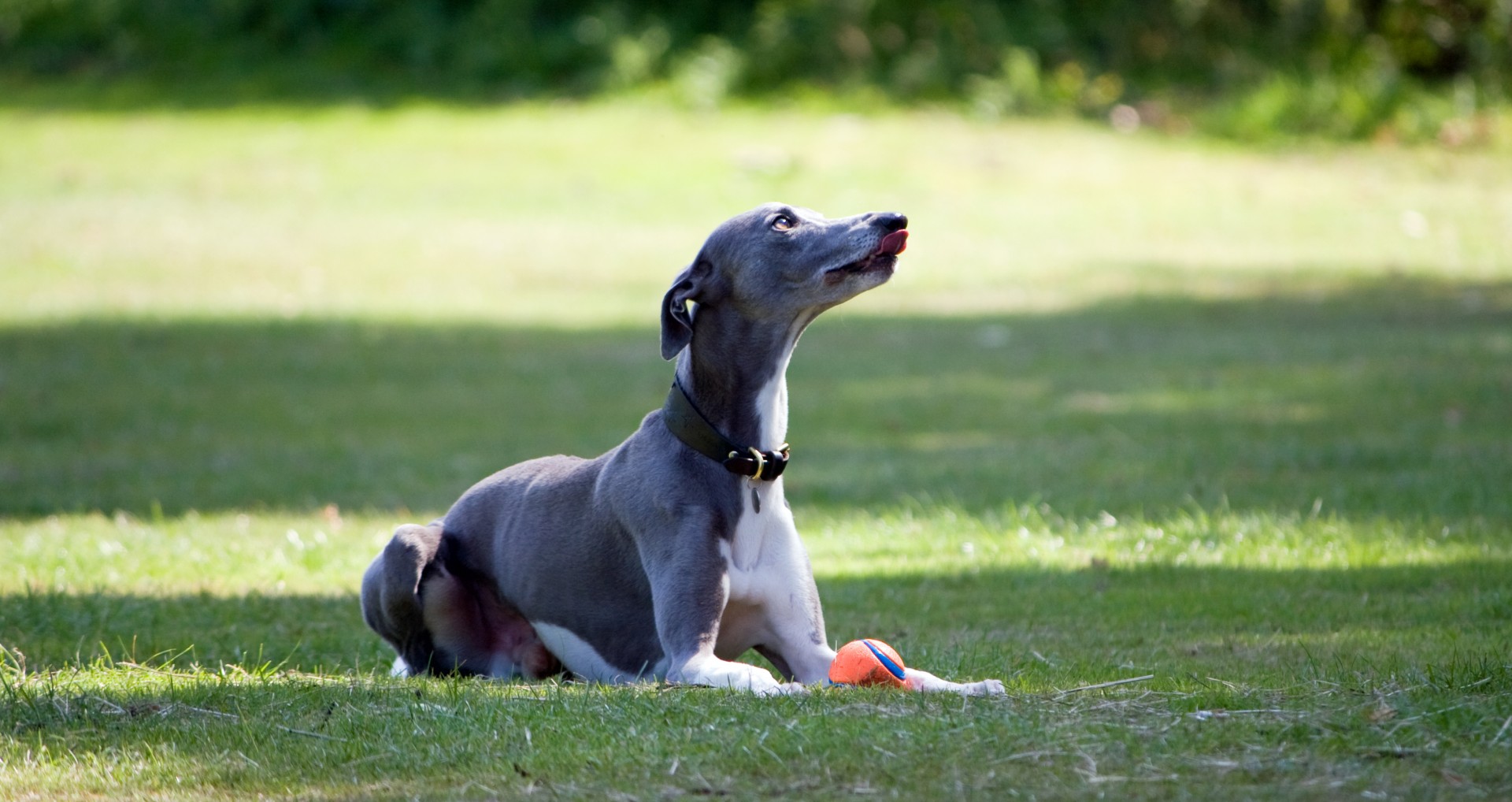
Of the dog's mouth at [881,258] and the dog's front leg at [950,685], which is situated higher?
the dog's mouth at [881,258]

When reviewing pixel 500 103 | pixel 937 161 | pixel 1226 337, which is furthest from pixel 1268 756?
pixel 500 103

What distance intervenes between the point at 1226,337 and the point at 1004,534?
902 cm

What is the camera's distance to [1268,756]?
468cm

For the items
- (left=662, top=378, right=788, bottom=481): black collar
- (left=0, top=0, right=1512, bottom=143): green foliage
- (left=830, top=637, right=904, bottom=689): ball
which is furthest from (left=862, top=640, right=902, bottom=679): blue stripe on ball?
(left=0, top=0, right=1512, bottom=143): green foliage

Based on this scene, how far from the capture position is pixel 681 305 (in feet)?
21.5

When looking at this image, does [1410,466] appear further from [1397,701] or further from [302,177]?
[302,177]

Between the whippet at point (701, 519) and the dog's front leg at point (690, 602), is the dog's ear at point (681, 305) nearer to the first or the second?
the whippet at point (701, 519)

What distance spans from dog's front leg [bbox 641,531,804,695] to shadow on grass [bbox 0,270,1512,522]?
4.79 meters

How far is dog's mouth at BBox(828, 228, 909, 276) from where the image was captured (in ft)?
21.1

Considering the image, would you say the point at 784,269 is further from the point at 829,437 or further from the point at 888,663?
the point at 829,437

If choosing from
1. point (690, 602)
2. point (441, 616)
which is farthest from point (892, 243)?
point (441, 616)

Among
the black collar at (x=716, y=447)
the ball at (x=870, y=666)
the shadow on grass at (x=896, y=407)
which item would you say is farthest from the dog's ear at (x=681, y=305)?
the shadow on grass at (x=896, y=407)

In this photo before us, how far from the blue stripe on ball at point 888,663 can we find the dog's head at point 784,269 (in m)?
1.33

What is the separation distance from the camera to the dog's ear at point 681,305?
6.46m
